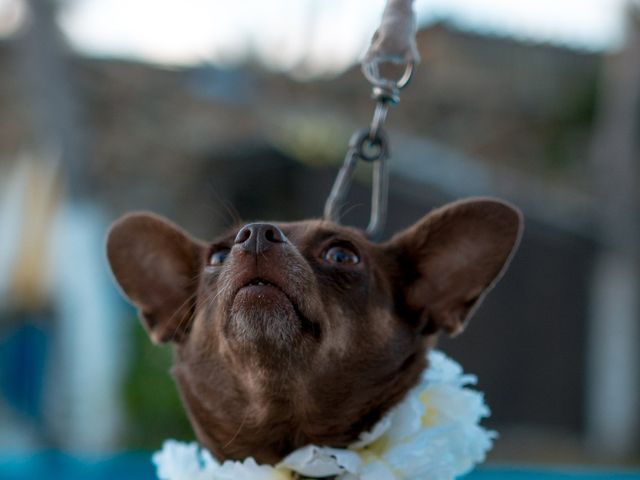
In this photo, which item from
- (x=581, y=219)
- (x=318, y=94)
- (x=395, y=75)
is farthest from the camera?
(x=318, y=94)

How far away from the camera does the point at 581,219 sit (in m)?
10.4

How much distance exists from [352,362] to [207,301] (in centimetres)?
45

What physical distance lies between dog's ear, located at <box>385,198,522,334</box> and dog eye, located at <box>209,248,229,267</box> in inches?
20.7

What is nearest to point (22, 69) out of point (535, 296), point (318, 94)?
point (318, 94)

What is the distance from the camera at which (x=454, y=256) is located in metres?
2.93

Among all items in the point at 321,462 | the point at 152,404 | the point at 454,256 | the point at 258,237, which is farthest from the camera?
the point at 152,404

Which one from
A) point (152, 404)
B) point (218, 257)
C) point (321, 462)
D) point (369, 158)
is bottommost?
point (152, 404)

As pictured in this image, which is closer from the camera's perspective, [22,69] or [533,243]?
[22,69]

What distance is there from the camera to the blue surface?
4.82 meters

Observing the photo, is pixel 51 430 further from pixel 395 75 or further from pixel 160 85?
pixel 395 75

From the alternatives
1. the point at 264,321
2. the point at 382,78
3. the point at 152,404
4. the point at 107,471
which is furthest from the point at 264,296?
the point at 152,404

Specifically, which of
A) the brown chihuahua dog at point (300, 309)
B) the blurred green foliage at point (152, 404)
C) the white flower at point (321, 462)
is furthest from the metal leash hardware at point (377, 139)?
the blurred green foliage at point (152, 404)

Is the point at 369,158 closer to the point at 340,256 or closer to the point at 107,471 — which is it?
the point at 340,256

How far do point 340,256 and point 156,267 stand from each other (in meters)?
0.67
